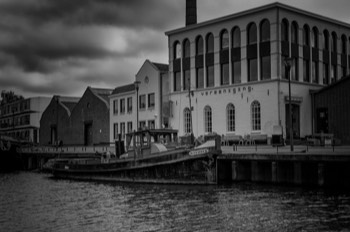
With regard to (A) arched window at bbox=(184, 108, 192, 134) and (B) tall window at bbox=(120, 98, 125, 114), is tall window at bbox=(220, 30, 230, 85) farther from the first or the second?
(B) tall window at bbox=(120, 98, 125, 114)

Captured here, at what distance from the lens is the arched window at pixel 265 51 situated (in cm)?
4159

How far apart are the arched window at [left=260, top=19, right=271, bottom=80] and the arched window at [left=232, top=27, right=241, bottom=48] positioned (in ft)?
7.76

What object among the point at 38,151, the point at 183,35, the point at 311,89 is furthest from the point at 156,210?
the point at 38,151

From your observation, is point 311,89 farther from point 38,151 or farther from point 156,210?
point 38,151

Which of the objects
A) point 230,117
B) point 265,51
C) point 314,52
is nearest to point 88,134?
point 230,117

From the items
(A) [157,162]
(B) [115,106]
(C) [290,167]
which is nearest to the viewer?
(C) [290,167]

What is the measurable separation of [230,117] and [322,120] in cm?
739

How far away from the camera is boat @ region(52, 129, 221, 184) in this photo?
30.2 metres

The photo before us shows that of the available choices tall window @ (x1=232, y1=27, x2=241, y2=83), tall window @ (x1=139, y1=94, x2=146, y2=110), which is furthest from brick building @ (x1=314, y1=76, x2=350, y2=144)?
tall window @ (x1=139, y1=94, x2=146, y2=110)

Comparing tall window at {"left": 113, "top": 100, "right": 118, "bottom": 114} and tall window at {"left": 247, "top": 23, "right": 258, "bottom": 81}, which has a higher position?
tall window at {"left": 247, "top": 23, "right": 258, "bottom": 81}

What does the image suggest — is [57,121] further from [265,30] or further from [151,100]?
[265,30]

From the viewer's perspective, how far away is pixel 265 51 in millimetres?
41688

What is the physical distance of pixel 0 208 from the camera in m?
24.3

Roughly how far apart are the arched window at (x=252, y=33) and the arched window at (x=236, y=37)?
1.10m
